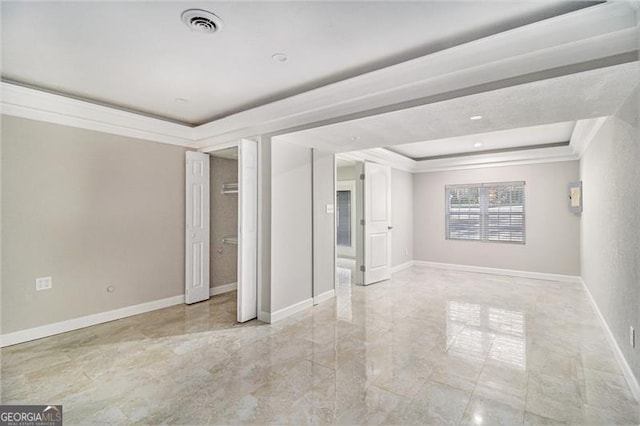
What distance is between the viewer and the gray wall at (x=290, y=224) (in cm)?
364

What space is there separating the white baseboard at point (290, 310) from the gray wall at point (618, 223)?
3.12 m

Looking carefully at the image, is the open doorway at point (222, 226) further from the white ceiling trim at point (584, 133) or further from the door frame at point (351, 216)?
the white ceiling trim at point (584, 133)

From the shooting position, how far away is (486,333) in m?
3.23

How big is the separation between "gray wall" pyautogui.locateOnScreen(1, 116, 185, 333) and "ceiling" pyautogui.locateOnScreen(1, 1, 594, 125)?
0.68 metres

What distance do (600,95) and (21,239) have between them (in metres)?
5.28

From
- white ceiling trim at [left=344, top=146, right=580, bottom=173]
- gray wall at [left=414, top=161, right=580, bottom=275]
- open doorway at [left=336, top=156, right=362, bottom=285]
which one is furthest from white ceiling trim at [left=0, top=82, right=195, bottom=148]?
gray wall at [left=414, top=161, right=580, bottom=275]

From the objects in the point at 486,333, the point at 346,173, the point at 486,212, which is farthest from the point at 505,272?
the point at 346,173

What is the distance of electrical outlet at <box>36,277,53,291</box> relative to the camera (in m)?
3.11

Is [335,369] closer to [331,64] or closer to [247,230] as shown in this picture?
[247,230]

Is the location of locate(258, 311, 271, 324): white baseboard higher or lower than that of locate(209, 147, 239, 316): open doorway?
lower

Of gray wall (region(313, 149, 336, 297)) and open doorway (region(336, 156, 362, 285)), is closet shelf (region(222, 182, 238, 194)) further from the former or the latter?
open doorway (region(336, 156, 362, 285))

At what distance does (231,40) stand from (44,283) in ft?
10.4

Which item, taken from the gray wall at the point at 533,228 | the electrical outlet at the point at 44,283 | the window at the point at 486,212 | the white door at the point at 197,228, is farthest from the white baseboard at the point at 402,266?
the electrical outlet at the point at 44,283

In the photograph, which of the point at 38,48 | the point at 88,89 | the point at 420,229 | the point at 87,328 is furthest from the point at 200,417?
the point at 420,229
